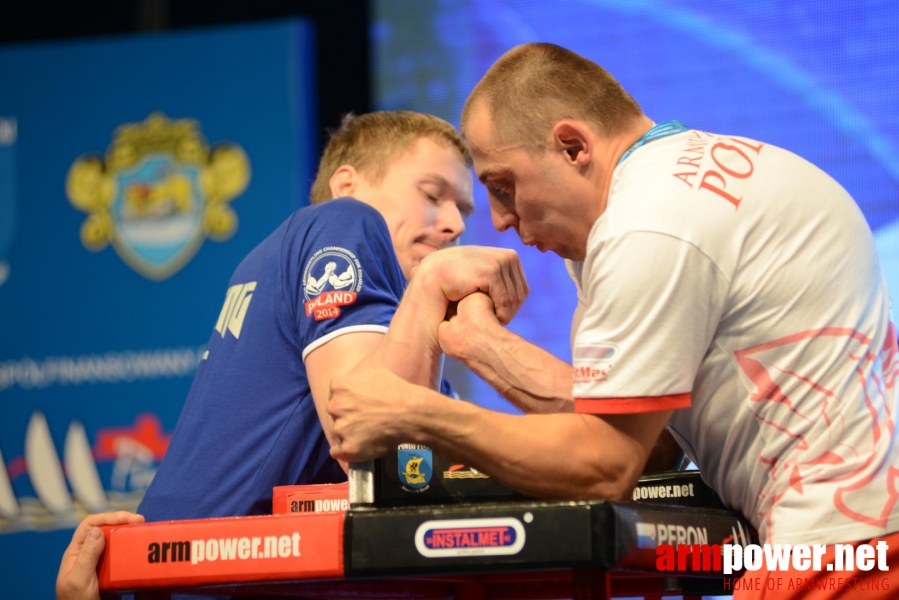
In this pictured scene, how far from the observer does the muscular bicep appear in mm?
1884

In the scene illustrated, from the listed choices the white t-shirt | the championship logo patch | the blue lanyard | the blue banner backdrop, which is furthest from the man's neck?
the championship logo patch

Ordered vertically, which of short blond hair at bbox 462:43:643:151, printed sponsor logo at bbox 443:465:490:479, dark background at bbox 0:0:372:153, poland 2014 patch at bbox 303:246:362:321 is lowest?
printed sponsor logo at bbox 443:465:490:479

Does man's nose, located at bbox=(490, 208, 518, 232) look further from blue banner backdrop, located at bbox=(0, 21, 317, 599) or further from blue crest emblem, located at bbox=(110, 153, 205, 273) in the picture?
blue crest emblem, located at bbox=(110, 153, 205, 273)

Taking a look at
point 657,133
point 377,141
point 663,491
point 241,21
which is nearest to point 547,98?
point 657,133

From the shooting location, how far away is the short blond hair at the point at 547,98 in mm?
1747

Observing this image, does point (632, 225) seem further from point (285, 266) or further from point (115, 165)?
point (115, 165)

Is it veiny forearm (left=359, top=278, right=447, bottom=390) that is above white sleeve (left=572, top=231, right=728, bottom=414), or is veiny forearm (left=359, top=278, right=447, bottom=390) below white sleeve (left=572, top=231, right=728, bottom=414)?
above

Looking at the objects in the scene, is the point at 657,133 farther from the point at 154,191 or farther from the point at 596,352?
the point at 154,191

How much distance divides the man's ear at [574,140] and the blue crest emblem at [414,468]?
544mm

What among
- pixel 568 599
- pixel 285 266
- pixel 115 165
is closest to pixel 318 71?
pixel 115 165

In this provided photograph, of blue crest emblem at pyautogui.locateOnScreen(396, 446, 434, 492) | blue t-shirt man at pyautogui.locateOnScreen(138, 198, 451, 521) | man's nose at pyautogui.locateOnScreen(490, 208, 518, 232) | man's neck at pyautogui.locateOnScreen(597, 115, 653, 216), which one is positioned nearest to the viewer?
blue crest emblem at pyautogui.locateOnScreen(396, 446, 434, 492)

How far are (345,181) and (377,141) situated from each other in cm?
13

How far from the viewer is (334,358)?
1900 mm

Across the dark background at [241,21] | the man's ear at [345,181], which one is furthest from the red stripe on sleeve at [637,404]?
the dark background at [241,21]
